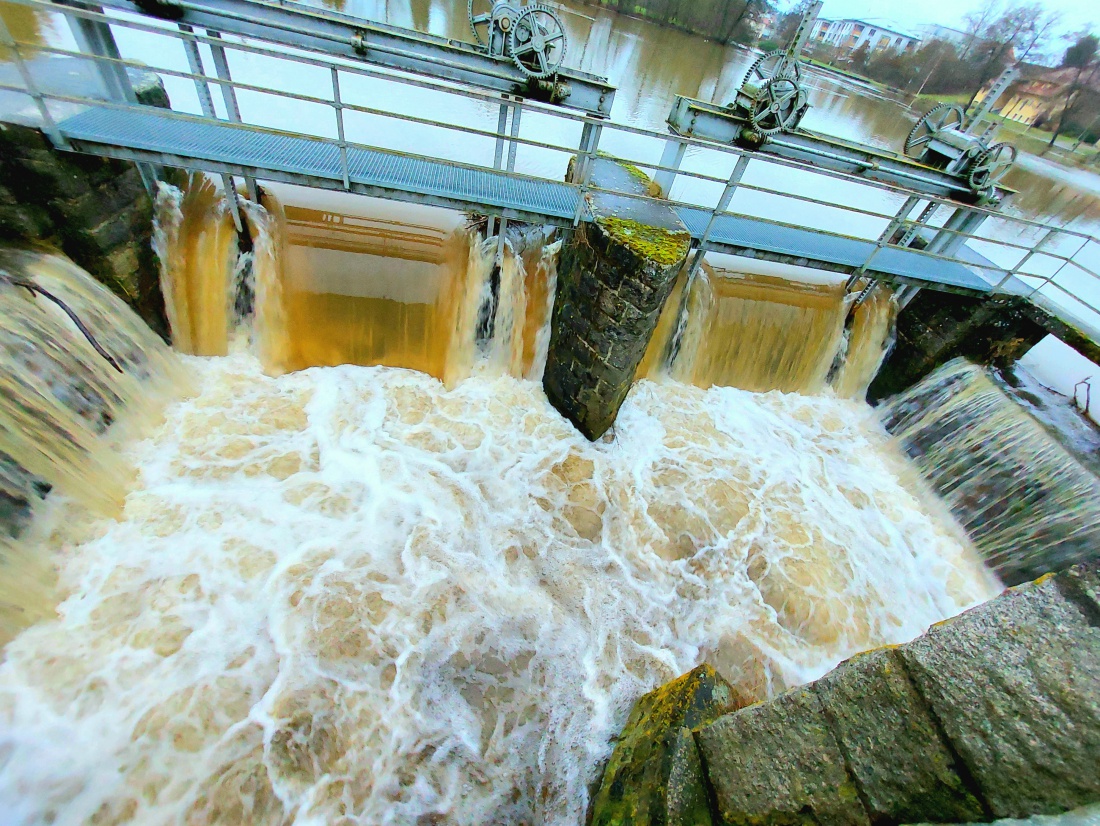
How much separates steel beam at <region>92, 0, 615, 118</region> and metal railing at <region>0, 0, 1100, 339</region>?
0.13 meters

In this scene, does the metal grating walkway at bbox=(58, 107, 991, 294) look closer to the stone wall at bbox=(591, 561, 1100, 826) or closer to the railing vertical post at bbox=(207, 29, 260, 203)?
the railing vertical post at bbox=(207, 29, 260, 203)

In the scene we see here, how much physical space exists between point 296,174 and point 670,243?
3.36m

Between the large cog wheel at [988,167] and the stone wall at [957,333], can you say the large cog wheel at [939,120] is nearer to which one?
the large cog wheel at [988,167]

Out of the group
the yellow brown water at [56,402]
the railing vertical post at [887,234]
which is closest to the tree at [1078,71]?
the railing vertical post at [887,234]

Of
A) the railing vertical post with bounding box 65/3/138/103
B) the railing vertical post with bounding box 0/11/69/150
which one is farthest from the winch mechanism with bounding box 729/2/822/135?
the railing vertical post with bounding box 0/11/69/150

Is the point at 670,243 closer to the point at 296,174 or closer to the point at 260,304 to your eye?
the point at 296,174

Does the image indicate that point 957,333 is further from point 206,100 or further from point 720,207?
point 206,100

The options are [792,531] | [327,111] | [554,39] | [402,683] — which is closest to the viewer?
[402,683]

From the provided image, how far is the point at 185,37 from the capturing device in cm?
379

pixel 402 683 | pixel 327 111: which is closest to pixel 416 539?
pixel 402 683

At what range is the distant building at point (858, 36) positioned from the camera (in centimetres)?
5459

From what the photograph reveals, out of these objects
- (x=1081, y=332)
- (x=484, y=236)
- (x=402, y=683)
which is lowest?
(x=402, y=683)

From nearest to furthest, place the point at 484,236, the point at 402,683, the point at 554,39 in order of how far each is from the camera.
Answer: the point at 402,683 → the point at 554,39 → the point at 484,236

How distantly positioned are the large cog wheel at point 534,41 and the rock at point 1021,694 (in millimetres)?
5232
